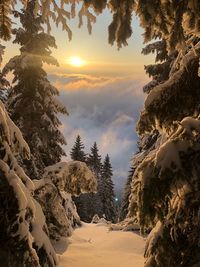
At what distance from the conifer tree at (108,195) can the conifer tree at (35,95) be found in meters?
49.3

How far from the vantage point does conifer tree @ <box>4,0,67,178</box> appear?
18484 millimetres

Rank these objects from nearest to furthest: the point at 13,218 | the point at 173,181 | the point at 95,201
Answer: the point at 173,181 < the point at 13,218 < the point at 95,201

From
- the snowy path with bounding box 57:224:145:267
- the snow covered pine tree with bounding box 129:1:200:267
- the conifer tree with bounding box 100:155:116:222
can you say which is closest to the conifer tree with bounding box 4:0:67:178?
the snowy path with bounding box 57:224:145:267

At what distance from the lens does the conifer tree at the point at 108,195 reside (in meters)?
68.4

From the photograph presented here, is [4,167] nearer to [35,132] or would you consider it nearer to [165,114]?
[165,114]

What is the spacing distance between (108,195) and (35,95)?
52.4 m

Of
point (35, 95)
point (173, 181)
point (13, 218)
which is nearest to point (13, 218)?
point (13, 218)

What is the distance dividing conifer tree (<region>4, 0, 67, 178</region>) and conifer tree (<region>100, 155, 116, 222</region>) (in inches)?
1940

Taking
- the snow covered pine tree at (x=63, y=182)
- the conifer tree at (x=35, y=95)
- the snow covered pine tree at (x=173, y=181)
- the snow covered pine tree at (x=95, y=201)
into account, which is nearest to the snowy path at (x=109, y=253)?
the snow covered pine tree at (x=63, y=182)

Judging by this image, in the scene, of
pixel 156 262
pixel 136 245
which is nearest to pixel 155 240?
pixel 156 262

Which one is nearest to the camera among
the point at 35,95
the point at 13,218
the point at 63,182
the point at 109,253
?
the point at 13,218

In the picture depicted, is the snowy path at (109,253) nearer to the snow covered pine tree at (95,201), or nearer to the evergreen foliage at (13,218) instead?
the evergreen foliage at (13,218)

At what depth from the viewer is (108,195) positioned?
7000 cm

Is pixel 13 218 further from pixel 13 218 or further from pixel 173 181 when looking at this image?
pixel 173 181
